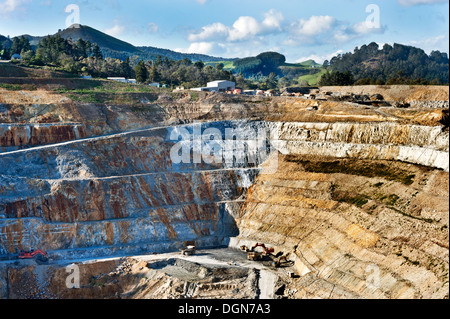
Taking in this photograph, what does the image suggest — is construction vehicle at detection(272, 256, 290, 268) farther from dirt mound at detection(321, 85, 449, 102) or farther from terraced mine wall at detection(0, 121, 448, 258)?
dirt mound at detection(321, 85, 449, 102)

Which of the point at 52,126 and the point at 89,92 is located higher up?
the point at 89,92

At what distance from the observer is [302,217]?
49.3 m

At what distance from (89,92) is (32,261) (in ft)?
118

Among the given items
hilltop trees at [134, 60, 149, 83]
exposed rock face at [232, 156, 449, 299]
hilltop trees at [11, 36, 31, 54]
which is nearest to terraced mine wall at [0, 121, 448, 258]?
exposed rock face at [232, 156, 449, 299]

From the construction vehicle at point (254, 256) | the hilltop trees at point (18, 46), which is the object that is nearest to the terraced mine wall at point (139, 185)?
the construction vehicle at point (254, 256)

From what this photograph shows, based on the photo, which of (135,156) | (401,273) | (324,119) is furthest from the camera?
(324,119)

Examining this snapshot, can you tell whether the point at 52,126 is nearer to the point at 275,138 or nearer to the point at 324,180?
the point at 275,138

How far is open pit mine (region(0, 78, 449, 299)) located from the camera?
39656mm

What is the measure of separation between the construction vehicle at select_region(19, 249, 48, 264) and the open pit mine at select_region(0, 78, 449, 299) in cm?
15

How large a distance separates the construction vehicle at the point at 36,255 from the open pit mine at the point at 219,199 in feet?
0.49

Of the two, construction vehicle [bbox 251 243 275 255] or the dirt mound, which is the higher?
the dirt mound
